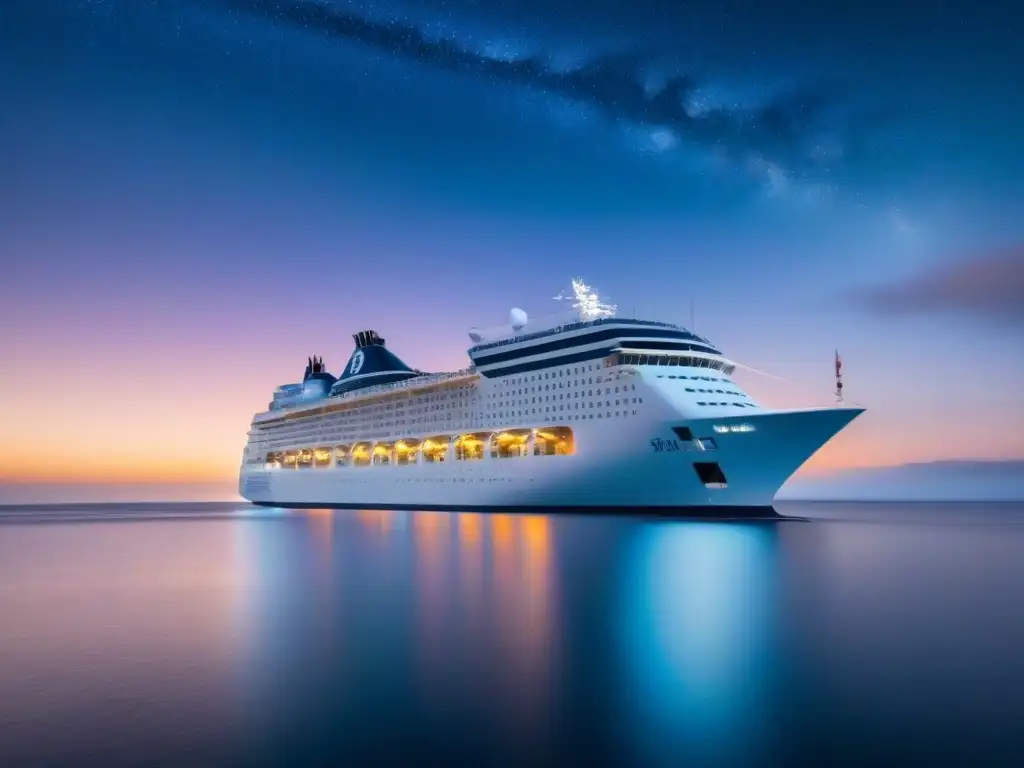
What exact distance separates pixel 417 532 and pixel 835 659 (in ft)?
114

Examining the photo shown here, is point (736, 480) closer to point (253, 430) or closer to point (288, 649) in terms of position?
point (288, 649)

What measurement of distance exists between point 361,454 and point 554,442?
29.8m

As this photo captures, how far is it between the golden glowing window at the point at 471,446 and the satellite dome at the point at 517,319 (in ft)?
29.9

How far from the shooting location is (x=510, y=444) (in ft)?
183

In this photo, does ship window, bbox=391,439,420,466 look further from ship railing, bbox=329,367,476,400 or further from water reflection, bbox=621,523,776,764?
water reflection, bbox=621,523,776,764

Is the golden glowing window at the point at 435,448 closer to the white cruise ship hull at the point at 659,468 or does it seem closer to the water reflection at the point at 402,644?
the white cruise ship hull at the point at 659,468

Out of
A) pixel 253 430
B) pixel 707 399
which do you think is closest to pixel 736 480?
pixel 707 399

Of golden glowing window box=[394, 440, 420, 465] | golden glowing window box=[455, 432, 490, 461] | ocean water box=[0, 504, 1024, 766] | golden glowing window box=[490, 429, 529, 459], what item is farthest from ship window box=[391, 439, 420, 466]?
ocean water box=[0, 504, 1024, 766]

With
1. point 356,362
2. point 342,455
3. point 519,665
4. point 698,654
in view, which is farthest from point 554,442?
point 356,362

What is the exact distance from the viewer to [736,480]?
43188 millimetres

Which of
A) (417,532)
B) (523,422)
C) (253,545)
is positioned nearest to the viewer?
(253,545)

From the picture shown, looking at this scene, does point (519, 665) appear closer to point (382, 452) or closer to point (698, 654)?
point (698, 654)

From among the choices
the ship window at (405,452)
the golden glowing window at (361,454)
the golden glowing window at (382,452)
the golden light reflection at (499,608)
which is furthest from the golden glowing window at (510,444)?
the golden glowing window at (361,454)

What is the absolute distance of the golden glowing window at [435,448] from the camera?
6341 cm
